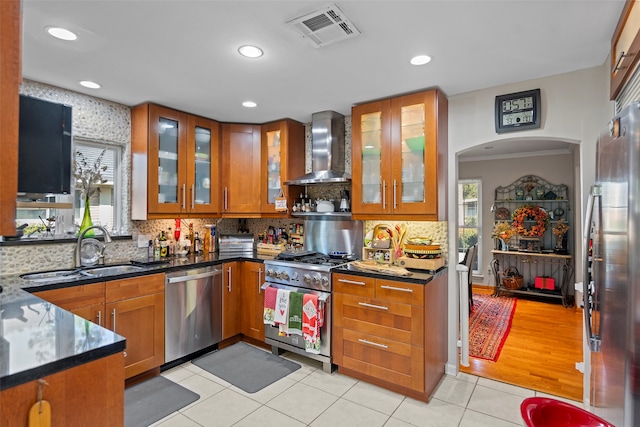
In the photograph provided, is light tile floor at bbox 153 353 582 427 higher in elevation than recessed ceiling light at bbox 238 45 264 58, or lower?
lower

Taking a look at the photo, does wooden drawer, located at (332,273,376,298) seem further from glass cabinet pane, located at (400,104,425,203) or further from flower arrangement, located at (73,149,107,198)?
flower arrangement, located at (73,149,107,198)

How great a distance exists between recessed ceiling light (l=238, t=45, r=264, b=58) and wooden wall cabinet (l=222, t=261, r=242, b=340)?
2109mm

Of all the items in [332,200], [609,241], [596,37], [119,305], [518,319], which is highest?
[596,37]

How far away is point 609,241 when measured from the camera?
4.68ft

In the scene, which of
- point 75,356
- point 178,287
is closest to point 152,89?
point 178,287

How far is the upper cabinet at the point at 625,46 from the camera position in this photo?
155cm

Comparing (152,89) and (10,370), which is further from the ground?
(152,89)

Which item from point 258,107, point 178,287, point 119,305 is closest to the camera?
point 119,305

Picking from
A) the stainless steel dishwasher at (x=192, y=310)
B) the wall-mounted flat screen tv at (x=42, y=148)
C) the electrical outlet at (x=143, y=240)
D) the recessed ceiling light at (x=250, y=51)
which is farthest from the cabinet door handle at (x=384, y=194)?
the electrical outlet at (x=143, y=240)

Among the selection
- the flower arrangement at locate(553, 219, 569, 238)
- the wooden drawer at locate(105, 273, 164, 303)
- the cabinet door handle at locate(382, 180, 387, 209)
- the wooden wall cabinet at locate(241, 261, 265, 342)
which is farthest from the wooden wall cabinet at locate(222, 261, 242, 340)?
the flower arrangement at locate(553, 219, 569, 238)

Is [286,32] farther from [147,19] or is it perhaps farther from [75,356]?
[75,356]

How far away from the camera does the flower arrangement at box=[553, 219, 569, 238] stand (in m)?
5.54

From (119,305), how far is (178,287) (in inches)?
20.7

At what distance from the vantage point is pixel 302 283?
3168 millimetres
